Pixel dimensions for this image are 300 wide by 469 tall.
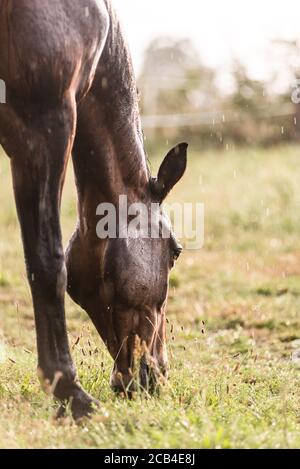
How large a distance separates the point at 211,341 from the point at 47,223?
313cm

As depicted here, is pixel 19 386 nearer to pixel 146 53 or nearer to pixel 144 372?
pixel 144 372

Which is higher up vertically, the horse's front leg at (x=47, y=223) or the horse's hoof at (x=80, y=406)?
the horse's front leg at (x=47, y=223)

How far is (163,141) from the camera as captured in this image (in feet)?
66.2

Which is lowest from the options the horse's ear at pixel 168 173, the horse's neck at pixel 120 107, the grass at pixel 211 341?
the grass at pixel 211 341

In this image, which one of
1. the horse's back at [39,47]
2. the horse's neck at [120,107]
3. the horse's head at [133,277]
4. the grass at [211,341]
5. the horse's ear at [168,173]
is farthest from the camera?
the horse's ear at [168,173]

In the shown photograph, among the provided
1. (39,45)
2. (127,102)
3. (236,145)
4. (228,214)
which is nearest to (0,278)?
(228,214)

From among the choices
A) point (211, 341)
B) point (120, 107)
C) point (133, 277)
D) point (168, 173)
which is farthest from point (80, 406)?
point (211, 341)

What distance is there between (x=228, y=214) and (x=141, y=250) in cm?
737

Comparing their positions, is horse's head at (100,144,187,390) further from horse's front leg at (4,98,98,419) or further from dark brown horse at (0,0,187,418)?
horse's front leg at (4,98,98,419)

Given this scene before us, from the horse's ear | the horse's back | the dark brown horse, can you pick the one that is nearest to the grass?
the dark brown horse

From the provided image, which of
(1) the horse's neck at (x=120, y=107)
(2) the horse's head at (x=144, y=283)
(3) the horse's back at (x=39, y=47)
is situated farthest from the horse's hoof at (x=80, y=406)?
(3) the horse's back at (x=39, y=47)

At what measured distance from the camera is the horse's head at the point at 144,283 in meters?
4.54

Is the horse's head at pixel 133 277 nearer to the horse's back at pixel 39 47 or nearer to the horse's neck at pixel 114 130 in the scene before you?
the horse's neck at pixel 114 130

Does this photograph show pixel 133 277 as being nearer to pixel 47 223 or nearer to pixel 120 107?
pixel 47 223
